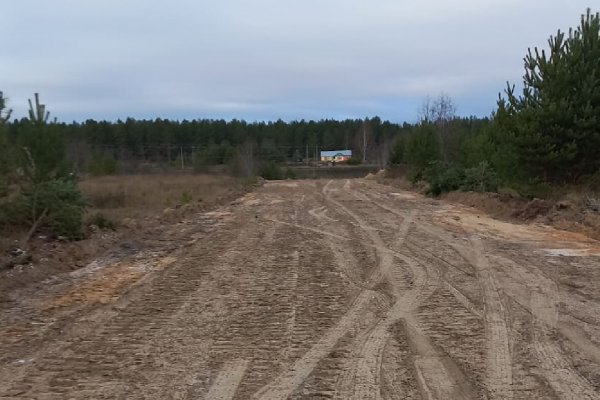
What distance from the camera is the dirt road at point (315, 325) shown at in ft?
15.5

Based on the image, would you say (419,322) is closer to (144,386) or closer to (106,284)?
(144,386)

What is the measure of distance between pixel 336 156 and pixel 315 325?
10173 cm

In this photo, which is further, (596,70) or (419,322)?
(596,70)

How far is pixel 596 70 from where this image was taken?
1719 cm

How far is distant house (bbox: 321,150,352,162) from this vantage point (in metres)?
106

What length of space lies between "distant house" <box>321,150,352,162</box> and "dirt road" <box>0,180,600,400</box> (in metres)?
94.3

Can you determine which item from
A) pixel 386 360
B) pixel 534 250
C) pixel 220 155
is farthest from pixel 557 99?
pixel 220 155

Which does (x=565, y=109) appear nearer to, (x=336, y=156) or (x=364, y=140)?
(x=336, y=156)

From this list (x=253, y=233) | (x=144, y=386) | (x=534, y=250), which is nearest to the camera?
(x=144, y=386)

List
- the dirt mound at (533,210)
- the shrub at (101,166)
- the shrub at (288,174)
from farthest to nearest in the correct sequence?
the shrub at (288,174)
the shrub at (101,166)
the dirt mound at (533,210)

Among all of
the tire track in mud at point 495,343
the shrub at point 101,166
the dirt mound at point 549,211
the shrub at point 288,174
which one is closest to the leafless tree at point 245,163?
the shrub at point 288,174

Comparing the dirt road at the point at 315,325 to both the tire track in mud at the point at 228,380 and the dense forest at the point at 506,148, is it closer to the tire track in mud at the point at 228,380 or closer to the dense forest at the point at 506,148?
the tire track in mud at the point at 228,380

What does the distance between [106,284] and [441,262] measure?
18.7ft

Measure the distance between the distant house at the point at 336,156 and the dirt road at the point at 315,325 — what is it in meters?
94.3
